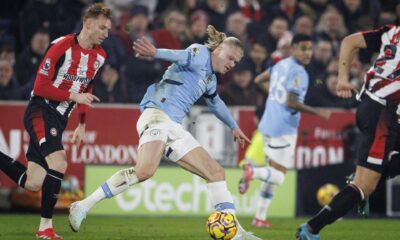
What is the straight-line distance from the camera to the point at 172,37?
52.9ft

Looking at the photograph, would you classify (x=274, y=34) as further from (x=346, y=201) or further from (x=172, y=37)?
(x=346, y=201)

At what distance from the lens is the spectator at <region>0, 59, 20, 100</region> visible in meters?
14.7

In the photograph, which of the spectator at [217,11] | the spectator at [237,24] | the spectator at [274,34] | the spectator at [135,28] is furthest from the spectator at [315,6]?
the spectator at [135,28]

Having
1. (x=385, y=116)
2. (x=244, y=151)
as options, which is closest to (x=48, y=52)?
(x=385, y=116)

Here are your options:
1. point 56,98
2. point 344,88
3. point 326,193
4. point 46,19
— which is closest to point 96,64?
point 56,98

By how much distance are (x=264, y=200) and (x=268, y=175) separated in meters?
0.36

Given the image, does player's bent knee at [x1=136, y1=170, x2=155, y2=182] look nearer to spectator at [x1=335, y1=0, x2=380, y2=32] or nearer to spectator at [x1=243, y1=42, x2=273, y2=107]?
spectator at [x1=243, y1=42, x2=273, y2=107]

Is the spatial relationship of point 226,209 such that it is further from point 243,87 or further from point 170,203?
point 243,87

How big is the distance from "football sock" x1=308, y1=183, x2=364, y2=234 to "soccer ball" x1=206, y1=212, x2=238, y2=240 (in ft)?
2.73

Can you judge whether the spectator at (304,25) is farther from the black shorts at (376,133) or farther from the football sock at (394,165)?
the black shorts at (376,133)

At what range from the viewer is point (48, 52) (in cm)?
963

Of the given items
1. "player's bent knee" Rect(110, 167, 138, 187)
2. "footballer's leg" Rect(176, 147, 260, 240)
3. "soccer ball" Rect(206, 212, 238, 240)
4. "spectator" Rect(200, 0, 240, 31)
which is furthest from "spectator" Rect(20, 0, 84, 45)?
"soccer ball" Rect(206, 212, 238, 240)

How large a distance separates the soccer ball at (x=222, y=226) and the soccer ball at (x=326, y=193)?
19.5ft

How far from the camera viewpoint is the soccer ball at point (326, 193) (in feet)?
47.6
